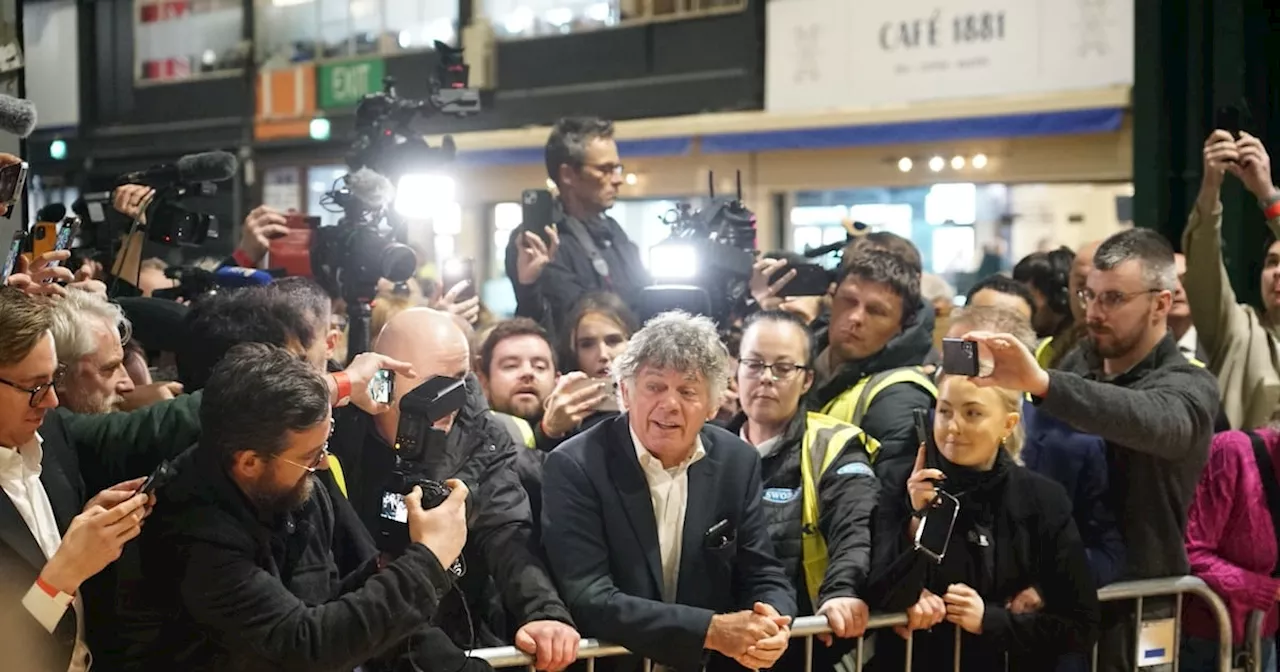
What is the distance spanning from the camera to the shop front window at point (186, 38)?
742 inches

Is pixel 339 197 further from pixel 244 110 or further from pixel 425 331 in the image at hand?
pixel 244 110

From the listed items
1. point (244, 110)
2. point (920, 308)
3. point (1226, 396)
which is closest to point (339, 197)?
point (920, 308)

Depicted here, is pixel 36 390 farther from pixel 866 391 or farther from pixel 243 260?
pixel 866 391

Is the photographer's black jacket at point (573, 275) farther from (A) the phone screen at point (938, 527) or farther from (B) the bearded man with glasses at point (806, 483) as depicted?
(A) the phone screen at point (938, 527)

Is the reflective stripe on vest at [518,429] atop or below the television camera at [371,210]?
below

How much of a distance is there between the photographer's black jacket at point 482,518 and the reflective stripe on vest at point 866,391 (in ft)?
3.71

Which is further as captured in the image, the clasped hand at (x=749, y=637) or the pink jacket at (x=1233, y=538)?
the pink jacket at (x=1233, y=538)

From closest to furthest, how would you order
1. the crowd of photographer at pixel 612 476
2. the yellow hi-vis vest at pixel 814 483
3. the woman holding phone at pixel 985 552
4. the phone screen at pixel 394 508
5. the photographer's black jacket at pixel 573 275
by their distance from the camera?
the crowd of photographer at pixel 612 476 → the phone screen at pixel 394 508 → the woman holding phone at pixel 985 552 → the yellow hi-vis vest at pixel 814 483 → the photographer's black jacket at pixel 573 275

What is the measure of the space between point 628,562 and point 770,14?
10303 millimetres

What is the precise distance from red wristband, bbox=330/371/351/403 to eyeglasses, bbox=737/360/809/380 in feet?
3.98

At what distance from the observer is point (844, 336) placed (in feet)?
14.9


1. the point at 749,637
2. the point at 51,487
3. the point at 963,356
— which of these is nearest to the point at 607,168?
the point at 963,356

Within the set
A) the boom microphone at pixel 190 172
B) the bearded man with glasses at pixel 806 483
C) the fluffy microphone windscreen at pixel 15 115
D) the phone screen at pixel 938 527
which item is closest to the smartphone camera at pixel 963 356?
the phone screen at pixel 938 527

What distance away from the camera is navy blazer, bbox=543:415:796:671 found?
3525 mm
